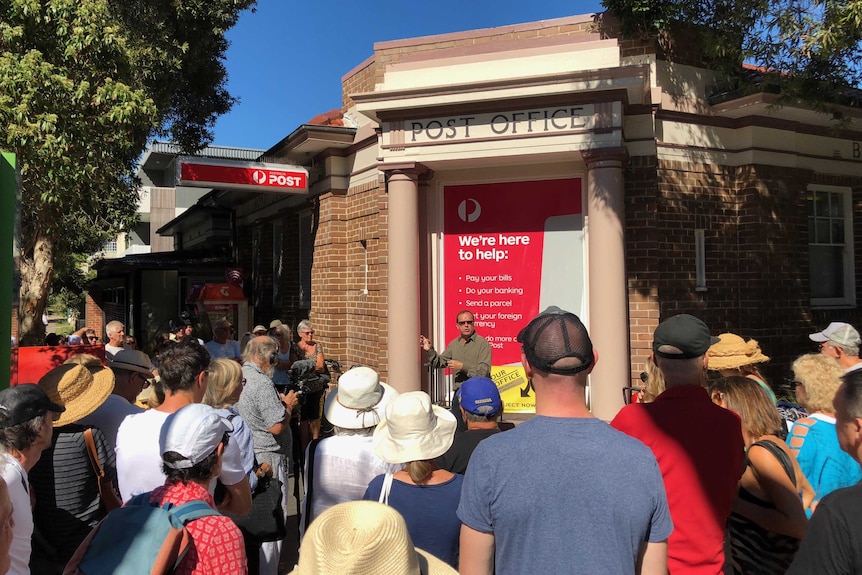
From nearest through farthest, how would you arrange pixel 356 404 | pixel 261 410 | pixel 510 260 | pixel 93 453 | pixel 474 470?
1. pixel 474 470
2. pixel 93 453
3. pixel 356 404
4. pixel 261 410
5. pixel 510 260

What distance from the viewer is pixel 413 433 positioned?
→ 2701mm

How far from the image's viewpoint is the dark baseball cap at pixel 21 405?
8.25 ft

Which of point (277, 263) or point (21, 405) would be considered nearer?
point (21, 405)

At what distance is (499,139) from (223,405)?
5513 millimetres

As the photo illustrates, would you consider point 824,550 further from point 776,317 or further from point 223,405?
point 776,317

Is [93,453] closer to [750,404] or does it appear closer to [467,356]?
[750,404]

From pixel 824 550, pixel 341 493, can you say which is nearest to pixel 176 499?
pixel 341 493

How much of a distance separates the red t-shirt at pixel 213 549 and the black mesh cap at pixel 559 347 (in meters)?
1.29

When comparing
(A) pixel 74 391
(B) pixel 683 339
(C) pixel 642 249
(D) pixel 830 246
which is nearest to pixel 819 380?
(B) pixel 683 339

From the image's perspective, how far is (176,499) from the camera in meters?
2.28

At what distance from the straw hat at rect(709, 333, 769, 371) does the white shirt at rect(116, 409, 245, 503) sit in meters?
3.39

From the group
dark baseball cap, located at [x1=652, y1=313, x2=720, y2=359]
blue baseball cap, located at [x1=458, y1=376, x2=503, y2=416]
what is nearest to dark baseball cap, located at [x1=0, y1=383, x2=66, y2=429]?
blue baseball cap, located at [x1=458, y1=376, x2=503, y2=416]

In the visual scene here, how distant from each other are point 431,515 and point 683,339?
4.30 ft

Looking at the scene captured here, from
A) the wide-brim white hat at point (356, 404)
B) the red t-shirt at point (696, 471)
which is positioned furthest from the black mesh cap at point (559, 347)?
the wide-brim white hat at point (356, 404)
